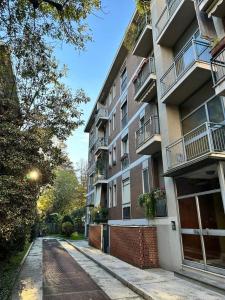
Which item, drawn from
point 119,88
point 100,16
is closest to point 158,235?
point 100,16

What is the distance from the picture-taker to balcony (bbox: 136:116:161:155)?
11.5 metres

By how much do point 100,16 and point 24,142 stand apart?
218 inches

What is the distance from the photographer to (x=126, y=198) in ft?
54.6

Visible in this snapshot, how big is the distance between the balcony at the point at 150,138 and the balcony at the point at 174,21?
3.83 m

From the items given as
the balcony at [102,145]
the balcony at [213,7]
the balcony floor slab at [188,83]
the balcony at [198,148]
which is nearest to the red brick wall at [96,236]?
the balcony at [102,145]

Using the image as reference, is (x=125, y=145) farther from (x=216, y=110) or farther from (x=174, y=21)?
(x=216, y=110)

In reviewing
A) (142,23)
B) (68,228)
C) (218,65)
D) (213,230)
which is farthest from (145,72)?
(68,228)

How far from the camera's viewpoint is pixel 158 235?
10.7 meters

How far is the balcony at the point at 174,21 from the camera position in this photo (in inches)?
400

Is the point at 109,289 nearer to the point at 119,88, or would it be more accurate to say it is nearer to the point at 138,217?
the point at 138,217

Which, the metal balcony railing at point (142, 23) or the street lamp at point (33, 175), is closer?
the street lamp at point (33, 175)

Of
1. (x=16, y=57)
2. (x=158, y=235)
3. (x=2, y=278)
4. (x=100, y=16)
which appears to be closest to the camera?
(x=100, y=16)

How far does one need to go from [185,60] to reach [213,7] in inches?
115

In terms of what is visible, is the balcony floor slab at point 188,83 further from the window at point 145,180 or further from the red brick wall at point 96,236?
the red brick wall at point 96,236
